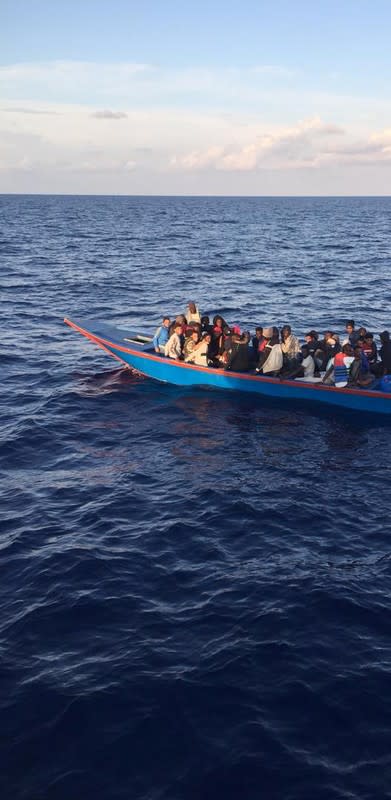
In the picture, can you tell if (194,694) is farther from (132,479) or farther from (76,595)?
(132,479)

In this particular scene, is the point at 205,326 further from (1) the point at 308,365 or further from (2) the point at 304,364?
(1) the point at 308,365

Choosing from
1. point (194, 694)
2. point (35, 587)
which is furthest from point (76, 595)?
point (194, 694)

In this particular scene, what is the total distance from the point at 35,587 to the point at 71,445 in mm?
5881

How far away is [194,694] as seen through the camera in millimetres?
8195

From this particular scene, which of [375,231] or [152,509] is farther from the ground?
[375,231]

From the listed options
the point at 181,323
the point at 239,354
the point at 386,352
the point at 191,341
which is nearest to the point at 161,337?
the point at 181,323

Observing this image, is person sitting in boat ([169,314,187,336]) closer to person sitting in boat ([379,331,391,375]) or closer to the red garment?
the red garment

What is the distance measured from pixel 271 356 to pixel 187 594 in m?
9.69

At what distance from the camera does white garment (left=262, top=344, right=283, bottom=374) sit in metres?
18.5

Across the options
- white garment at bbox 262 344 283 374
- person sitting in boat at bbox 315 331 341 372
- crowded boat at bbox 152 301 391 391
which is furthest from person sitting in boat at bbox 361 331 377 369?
white garment at bbox 262 344 283 374

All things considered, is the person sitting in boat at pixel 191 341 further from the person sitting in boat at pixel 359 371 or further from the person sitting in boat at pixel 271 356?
the person sitting in boat at pixel 359 371

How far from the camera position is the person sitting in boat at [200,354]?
63.5ft

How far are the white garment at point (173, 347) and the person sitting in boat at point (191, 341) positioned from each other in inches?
9.3

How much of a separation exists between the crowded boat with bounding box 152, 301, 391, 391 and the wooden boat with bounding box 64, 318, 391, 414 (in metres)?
0.23
